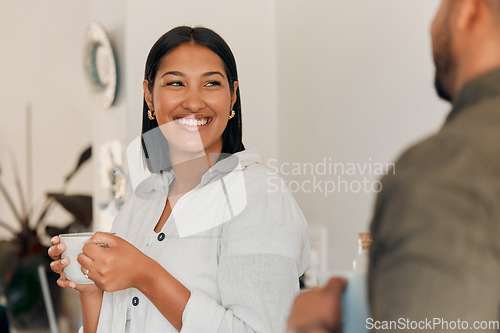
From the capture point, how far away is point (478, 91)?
26 cm

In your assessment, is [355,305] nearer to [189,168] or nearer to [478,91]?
[478,91]

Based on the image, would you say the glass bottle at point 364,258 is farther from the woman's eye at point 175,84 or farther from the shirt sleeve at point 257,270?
the woman's eye at point 175,84

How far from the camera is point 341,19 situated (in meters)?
0.74

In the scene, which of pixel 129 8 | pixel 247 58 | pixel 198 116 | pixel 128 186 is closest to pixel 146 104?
pixel 198 116

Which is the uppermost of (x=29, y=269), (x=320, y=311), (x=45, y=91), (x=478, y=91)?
(x=478, y=91)

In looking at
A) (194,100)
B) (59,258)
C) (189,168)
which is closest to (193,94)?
(194,100)

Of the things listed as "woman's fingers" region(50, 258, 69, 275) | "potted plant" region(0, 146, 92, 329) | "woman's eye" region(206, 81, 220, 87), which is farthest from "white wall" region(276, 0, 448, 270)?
"potted plant" region(0, 146, 92, 329)

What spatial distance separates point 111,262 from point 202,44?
0.87 ft

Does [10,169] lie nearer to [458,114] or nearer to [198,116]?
[198,116]

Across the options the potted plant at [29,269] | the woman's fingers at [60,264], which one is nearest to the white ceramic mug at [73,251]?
the woman's fingers at [60,264]

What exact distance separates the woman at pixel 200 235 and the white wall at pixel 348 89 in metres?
0.06

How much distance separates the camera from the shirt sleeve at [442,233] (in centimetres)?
23

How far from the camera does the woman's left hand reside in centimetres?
58

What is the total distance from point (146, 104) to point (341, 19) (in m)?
0.28
